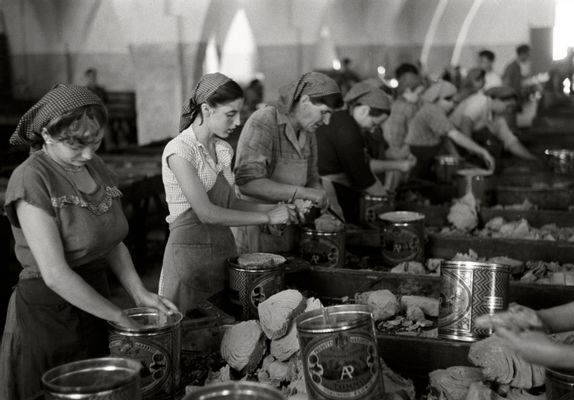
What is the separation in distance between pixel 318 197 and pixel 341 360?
5.58ft

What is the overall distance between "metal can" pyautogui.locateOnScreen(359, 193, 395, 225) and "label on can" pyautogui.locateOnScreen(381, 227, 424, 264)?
2.24 feet

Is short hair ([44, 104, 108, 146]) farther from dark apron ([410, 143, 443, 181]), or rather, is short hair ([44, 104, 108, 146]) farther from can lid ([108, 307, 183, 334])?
dark apron ([410, 143, 443, 181])

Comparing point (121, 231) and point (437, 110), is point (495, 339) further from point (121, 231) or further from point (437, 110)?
A: point (437, 110)

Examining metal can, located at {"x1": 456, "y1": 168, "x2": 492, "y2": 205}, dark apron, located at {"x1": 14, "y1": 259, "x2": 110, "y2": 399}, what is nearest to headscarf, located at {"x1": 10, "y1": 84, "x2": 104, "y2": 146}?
dark apron, located at {"x1": 14, "y1": 259, "x2": 110, "y2": 399}

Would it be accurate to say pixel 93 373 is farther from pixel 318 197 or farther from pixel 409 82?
pixel 409 82

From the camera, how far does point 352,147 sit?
4.77 meters

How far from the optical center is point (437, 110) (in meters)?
7.05

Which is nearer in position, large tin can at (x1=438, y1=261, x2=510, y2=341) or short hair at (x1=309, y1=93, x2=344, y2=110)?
large tin can at (x1=438, y1=261, x2=510, y2=341)

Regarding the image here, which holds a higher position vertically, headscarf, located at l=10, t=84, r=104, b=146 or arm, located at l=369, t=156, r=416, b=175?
headscarf, located at l=10, t=84, r=104, b=146

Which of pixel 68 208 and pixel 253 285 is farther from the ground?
pixel 68 208

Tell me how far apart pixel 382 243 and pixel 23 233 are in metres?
1.67

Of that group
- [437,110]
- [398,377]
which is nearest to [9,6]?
[437,110]

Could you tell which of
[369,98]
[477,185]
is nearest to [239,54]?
[369,98]

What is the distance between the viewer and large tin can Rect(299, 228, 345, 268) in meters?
3.31
